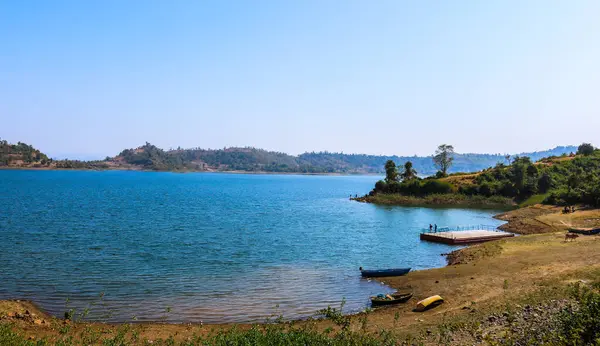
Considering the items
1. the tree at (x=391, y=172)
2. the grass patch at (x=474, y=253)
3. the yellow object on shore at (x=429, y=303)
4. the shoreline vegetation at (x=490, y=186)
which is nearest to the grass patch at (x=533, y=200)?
the shoreline vegetation at (x=490, y=186)

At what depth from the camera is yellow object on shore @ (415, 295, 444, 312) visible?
30812 millimetres

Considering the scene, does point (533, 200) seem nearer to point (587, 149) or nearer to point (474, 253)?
point (587, 149)

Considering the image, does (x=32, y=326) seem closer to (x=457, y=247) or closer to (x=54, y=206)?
(x=457, y=247)

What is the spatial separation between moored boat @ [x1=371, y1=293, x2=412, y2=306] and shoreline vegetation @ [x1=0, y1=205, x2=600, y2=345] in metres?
0.80

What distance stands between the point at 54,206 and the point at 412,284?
9399 cm

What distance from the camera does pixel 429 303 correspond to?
31.0m

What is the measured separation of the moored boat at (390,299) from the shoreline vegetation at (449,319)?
804 millimetres

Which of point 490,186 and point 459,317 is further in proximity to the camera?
point 490,186

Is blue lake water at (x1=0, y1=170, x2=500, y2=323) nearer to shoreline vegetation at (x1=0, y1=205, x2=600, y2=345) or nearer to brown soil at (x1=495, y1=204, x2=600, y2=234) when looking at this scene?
shoreline vegetation at (x1=0, y1=205, x2=600, y2=345)

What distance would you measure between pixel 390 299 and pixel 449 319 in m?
7.14

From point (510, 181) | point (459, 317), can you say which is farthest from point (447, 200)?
point (459, 317)

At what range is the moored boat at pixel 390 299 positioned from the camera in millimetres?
32969

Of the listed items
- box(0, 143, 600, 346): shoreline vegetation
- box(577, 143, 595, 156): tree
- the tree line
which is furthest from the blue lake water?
box(577, 143, 595, 156): tree

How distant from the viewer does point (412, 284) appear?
38.9 meters
